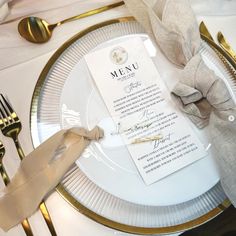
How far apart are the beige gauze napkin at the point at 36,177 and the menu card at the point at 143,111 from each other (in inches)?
2.8

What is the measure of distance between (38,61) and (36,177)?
0.64ft

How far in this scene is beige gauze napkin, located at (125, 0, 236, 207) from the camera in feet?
1.45

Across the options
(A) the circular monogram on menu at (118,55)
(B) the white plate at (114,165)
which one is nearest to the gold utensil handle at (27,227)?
(B) the white plate at (114,165)

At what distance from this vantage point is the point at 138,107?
48 cm

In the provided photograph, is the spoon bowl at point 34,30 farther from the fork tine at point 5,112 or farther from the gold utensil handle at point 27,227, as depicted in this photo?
the gold utensil handle at point 27,227

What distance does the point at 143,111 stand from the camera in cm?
48

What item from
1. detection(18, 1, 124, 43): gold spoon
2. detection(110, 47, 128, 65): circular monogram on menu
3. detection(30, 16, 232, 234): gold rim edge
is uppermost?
Result: detection(18, 1, 124, 43): gold spoon

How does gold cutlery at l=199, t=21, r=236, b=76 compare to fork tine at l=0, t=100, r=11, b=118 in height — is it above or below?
below

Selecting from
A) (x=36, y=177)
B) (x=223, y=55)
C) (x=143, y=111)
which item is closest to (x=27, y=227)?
(x=36, y=177)

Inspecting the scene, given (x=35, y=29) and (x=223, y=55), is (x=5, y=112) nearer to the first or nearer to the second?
(x=35, y=29)

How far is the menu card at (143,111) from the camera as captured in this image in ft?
1.49

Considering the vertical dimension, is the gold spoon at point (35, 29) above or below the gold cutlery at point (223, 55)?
above

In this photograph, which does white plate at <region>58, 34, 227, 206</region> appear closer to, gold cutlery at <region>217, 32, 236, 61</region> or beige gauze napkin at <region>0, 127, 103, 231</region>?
beige gauze napkin at <region>0, 127, 103, 231</region>

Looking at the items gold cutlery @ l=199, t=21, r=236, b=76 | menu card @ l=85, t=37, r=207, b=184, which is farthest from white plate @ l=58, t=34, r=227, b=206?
gold cutlery @ l=199, t=21, r=236, b=76
